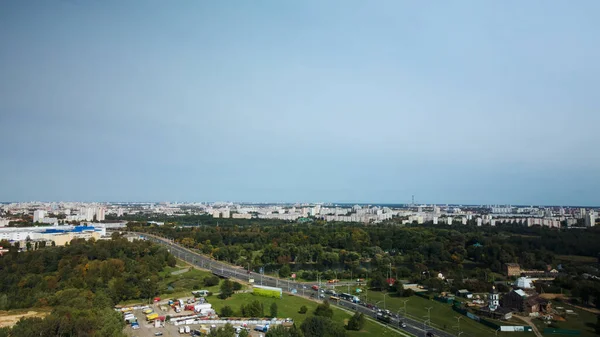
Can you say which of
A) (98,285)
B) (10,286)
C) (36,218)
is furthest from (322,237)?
(36,218)

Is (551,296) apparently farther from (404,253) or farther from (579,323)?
(404,253)

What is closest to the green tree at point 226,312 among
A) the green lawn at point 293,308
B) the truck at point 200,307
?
the green lawn at point 293,308

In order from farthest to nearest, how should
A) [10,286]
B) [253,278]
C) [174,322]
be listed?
[253,278] < [10,286] < [174,322]

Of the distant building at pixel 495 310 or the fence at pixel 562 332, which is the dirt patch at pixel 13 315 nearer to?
the distant building at pixel 495 310

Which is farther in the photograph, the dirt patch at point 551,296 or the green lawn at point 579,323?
the dirt patch at point 551,296

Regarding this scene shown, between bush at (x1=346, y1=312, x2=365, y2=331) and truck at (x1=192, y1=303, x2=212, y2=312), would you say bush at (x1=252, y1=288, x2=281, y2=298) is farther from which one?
bush at (x1=346, y1=312, x2=365, y2=331)

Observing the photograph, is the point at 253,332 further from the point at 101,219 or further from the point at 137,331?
the point at 101,219

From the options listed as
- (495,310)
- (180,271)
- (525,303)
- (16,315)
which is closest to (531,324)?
(495,310)

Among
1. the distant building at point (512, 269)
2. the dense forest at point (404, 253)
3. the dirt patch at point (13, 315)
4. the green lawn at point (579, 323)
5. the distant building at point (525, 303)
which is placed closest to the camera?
the green lawn at point (579, 323)
